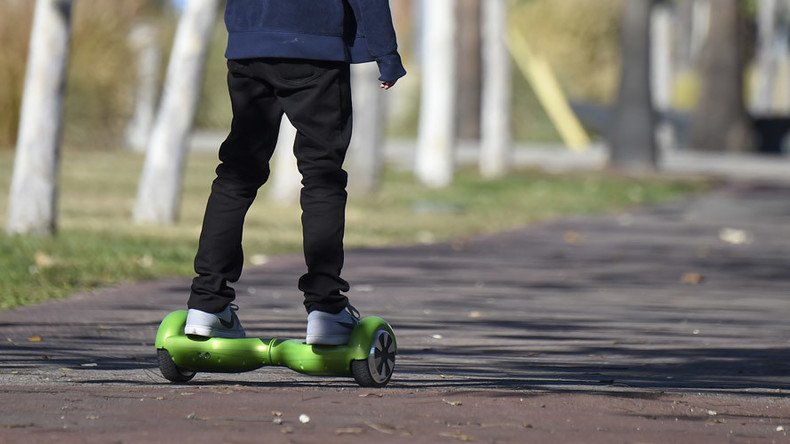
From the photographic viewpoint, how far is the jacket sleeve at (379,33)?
5953 mm

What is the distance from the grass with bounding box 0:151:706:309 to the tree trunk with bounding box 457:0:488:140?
27.5 ft

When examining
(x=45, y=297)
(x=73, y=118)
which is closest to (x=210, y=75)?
(x=73, y=118)

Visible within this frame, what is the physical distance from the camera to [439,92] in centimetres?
2202

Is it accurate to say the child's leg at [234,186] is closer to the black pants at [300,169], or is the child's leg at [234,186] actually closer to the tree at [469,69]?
the black pants at [300,169]

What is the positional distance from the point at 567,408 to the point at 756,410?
66cm

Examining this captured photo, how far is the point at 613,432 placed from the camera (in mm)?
5180

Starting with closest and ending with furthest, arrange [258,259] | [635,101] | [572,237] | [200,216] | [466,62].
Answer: [258,259], [572,237], [200,216], [635,101], [466,62]

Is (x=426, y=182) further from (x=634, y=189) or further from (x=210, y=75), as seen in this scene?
(x=210, y=75)

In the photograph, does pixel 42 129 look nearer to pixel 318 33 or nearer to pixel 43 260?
pixel 43 260

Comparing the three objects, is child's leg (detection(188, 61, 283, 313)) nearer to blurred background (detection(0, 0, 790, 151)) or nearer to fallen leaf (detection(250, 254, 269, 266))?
fallen leaf (detection(250, 254, 269, 266))

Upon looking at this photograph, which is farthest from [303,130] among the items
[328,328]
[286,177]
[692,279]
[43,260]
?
[286,177]

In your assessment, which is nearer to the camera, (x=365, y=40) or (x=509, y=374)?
(x=365, y=40)

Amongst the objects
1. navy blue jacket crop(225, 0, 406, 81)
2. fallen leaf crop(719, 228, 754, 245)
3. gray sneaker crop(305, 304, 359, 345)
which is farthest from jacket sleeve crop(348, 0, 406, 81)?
fallen leaf crop(719, 228, 754, 245)

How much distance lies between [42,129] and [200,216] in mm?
3663
